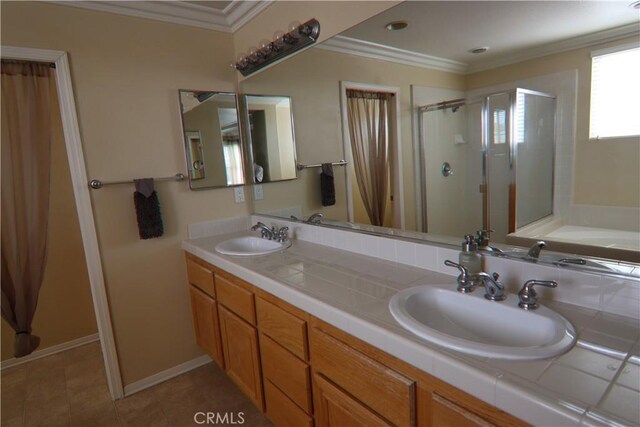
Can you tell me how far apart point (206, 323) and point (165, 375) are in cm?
53

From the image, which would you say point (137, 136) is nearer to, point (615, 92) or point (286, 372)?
point (286, 372)

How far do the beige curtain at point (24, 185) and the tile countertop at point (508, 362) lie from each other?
1.71 meters

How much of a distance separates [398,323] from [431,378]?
6.8 inches

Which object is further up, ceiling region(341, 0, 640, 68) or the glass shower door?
ceiling region(341, 0, 640, 68)

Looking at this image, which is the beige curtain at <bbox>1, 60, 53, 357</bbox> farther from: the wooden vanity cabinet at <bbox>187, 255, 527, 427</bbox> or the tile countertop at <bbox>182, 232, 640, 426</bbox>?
the tile countertop at <bbox>182, 232, 640, 426</bbox>

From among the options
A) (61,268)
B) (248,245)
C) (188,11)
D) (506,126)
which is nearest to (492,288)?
(506,126)

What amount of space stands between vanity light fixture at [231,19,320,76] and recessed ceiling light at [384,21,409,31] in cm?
41

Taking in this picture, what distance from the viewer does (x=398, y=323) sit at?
1.03 metres

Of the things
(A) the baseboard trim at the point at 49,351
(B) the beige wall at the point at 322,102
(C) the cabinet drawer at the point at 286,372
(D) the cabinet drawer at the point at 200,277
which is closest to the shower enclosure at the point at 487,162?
(B) the beige wall at the point at 322,102

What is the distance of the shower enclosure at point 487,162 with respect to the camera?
1222 millimetres

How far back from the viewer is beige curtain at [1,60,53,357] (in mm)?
2084

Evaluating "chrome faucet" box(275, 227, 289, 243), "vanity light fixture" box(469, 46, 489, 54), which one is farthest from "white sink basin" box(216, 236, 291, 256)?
"vanity light fixture" box(469, 46, 489, 54)

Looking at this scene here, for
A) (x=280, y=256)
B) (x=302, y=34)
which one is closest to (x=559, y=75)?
(x=302, y=34)

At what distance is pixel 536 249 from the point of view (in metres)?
1.18
